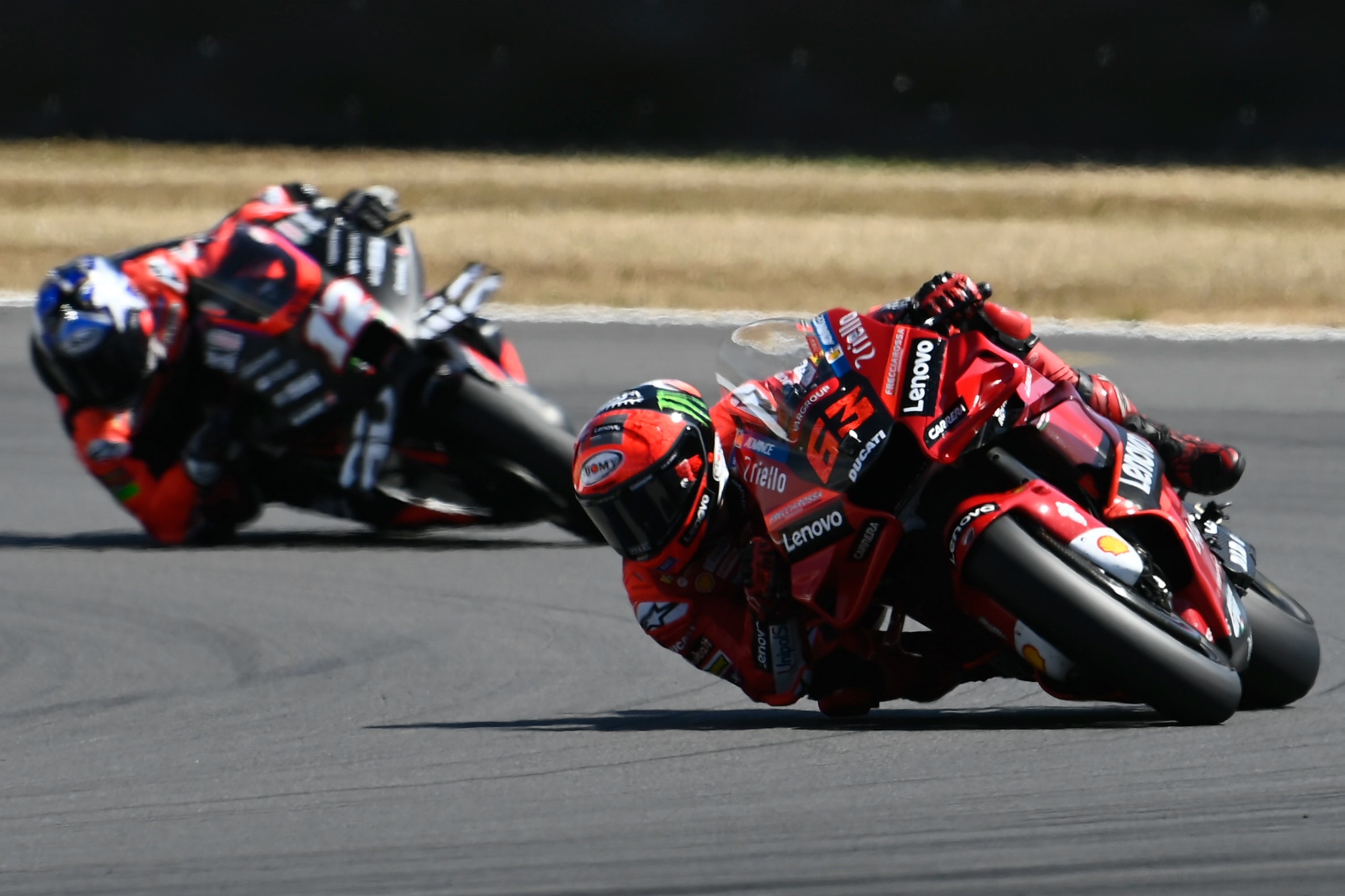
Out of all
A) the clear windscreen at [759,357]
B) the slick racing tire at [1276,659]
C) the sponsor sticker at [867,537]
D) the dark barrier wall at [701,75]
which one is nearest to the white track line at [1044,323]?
the dark barrier wall at [701,75]

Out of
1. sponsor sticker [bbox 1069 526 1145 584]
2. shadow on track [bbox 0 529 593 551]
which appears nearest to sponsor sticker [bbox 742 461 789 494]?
sponsor sticker [bbox 1069 526 1145 584]

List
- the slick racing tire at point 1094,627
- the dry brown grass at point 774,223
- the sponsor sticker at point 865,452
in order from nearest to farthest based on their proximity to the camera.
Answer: the slick racing tire at point 1094,627, the sponsor sticker at point 865,452, the dry brown grass at point 774,223

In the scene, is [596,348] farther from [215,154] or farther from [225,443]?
[215,154]

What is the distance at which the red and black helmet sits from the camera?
4.66 meters

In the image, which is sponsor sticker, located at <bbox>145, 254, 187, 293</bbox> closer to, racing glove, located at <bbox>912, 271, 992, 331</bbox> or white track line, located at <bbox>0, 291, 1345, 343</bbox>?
white track line, located at <bbox>0, 291, 1345, 343</bbox>

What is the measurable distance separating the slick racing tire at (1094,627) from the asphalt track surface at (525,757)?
0.34 ft

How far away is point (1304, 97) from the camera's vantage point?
→ 57.5 ft

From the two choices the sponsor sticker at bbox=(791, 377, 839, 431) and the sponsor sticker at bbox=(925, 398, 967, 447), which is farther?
the sponsor sticker at bbox=(791, 377, 839, 431)

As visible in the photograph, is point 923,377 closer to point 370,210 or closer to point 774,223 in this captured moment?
point 370,210

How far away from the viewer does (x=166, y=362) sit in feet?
26.3

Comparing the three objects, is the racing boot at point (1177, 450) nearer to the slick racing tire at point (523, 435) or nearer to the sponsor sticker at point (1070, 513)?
the sponsor sticker at point (1070, 513)

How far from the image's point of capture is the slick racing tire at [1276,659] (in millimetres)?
4633

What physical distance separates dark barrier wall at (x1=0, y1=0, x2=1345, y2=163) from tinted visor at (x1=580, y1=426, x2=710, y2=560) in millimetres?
13710

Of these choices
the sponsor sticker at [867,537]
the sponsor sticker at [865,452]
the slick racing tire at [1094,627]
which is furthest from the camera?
the sponsor sticker at [867,537]
